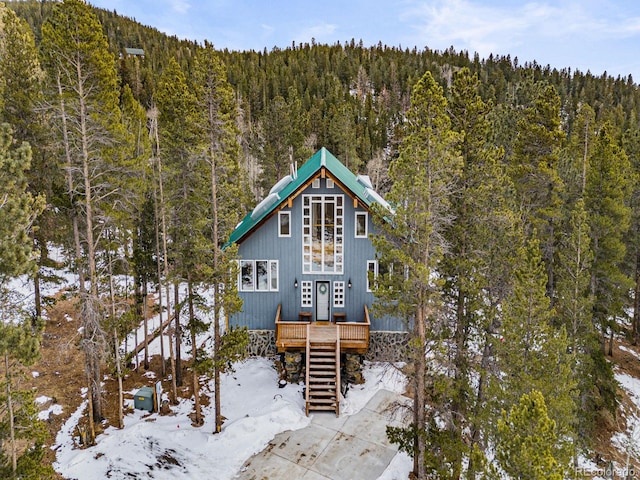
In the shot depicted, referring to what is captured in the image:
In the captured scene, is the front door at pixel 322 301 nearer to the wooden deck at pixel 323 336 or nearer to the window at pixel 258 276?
the wooden deck at pixel 323 336

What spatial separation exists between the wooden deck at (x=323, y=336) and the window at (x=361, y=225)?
396 centimetres

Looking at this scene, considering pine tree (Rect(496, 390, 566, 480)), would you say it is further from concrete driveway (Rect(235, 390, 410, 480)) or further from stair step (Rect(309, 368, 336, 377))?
stair step (Rect(309, 368, 336, 377))

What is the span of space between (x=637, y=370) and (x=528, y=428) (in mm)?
23512

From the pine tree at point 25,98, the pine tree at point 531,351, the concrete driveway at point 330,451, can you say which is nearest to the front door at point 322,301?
the concrete driveway at point 330,451

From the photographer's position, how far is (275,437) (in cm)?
1430

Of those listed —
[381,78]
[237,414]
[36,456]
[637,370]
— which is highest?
[381,78]

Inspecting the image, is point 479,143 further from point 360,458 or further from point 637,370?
point 637,370

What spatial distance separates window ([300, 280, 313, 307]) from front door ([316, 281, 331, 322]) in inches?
12.7

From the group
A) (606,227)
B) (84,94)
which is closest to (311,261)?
(84,94)

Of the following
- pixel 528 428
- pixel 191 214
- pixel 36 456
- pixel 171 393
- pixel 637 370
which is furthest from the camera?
pixel 637 370

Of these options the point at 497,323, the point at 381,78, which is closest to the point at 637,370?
the point at 497,323

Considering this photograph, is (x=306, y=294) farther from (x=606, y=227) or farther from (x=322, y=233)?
(x=606, y=227)

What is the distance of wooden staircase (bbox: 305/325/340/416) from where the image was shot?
15.8 m

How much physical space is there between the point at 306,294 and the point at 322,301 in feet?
2.64
